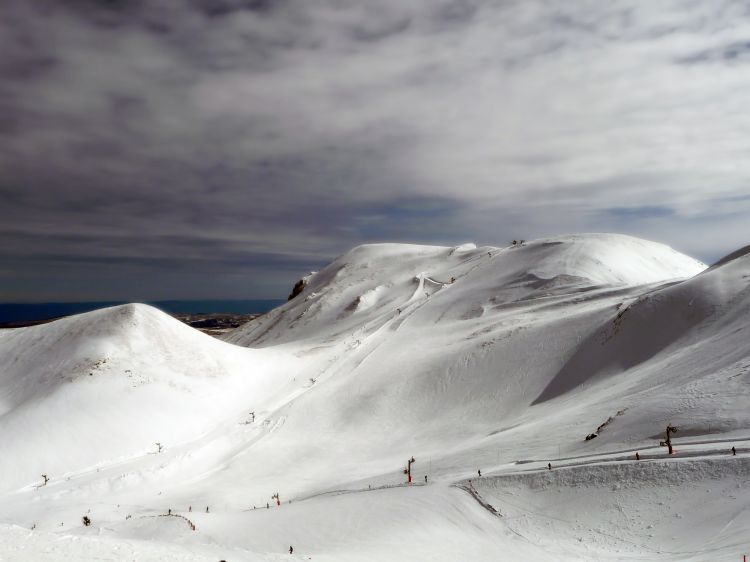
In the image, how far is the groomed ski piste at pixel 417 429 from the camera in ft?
38.8

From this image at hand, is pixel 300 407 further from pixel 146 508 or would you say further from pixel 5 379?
pixel 5 379

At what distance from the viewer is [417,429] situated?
2500 cm

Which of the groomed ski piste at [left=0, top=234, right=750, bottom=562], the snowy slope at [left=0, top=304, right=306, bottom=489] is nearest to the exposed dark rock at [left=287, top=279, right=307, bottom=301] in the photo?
the groomed ski piste at [left=0, top=234, right=750, bottom=562]

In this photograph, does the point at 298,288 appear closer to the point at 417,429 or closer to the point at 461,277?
the point at 461,277

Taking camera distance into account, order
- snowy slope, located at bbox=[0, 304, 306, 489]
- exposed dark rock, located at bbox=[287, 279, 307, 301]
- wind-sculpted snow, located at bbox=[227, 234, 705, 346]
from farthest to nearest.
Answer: exposed dark rock, located at bbox=[287, 279, 307, 301] < wind-sculpted snow, located at bbox=[227, 234, 705, 346] < snowy slope, located at bbox=[0, 304, 306, 489]

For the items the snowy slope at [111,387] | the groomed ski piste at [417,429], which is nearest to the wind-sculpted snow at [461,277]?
the groomed ski piste at [417,429]

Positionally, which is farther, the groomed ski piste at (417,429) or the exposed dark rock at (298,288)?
the exposed dark rock at (298,288)

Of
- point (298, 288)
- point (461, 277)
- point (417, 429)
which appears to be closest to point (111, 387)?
point (417, 429)

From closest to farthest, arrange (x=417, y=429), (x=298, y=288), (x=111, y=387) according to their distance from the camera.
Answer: (x=417, y=429), (x=111, y=387), (x=298, y=288)

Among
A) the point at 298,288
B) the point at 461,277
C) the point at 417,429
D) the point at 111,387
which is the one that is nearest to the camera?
the point at 417,429

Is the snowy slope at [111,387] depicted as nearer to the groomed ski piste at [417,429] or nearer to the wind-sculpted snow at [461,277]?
the groomed ski piste at [417,429]

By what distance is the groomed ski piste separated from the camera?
38.8 ft

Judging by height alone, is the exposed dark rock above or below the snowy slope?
above

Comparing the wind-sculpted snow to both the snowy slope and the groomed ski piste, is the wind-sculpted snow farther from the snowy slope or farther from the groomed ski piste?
the snowy slope
